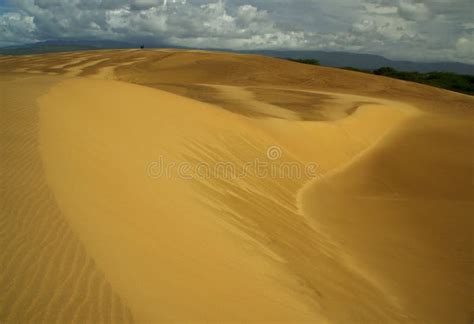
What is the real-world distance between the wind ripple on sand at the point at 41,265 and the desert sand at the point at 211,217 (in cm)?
2

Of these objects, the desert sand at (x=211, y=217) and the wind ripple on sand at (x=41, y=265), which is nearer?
the wind ripple on sand at (x=41, y=265)

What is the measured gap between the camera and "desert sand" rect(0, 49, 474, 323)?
3.88 metres

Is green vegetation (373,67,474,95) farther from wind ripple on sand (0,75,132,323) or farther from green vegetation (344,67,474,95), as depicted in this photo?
wind ripple on sand (0,75,132,323)

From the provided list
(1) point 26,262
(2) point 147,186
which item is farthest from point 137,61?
(1) point 26,262

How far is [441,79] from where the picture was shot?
4650 centimetres

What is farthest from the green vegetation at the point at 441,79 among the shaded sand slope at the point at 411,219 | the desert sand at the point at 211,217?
the desert sand at the point at 211,217

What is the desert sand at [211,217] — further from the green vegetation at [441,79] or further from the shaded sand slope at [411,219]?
the green vegetation at [441,79]

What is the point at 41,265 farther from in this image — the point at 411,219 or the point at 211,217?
the point at 411,219

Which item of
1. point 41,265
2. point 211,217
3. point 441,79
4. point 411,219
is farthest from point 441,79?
point 41,265

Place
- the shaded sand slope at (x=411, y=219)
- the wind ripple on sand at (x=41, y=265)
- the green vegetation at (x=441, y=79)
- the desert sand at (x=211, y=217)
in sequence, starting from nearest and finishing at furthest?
the wind ripple on sand at (x=41, y=265) → the desert sand at (x=211, y=217) → the shaded sand slope at (x=411, y=219) → the green vegetation at (x=441, y=79)

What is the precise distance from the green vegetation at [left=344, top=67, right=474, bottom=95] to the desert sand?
33.6 m

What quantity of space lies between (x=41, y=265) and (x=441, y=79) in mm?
50801

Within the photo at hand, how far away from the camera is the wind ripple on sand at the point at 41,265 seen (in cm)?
331

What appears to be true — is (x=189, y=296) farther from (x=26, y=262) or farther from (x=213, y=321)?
(x=26, y=262)
